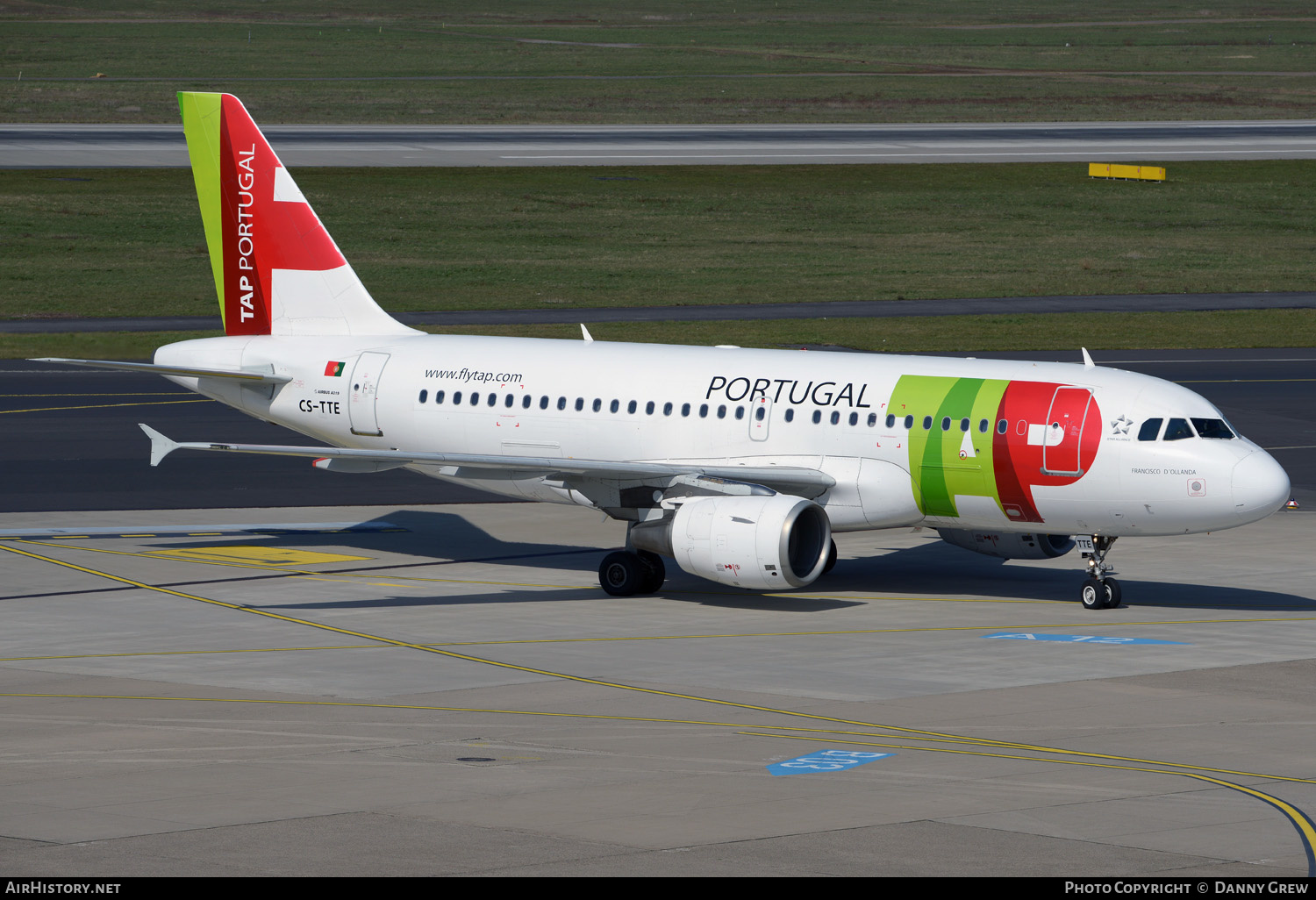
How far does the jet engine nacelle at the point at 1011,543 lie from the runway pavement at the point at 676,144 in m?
77.5

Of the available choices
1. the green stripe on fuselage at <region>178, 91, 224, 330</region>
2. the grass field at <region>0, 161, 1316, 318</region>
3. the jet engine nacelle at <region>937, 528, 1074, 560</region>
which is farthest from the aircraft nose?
the grass field at <region>0, 161, 1316, 318</region>

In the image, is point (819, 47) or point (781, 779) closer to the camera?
point (781, 779)

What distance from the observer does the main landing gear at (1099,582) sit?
1373 inches

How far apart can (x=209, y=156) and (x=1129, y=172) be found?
267ft

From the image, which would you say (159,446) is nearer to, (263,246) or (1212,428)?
(263,246)

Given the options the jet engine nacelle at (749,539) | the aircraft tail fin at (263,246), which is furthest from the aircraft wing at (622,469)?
the aircraft tail fin at (263,246)

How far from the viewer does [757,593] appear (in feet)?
123

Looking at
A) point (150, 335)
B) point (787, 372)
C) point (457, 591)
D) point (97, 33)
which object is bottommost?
point (457, 591)

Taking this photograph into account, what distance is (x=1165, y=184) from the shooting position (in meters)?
112

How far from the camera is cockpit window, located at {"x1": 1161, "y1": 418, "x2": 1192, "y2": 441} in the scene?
3378cm

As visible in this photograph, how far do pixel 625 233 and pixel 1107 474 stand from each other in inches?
2629

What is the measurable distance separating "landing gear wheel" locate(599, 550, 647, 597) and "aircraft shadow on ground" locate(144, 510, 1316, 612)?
321 millimetres

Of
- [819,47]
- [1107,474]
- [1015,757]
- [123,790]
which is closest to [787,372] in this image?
[1107,474]
